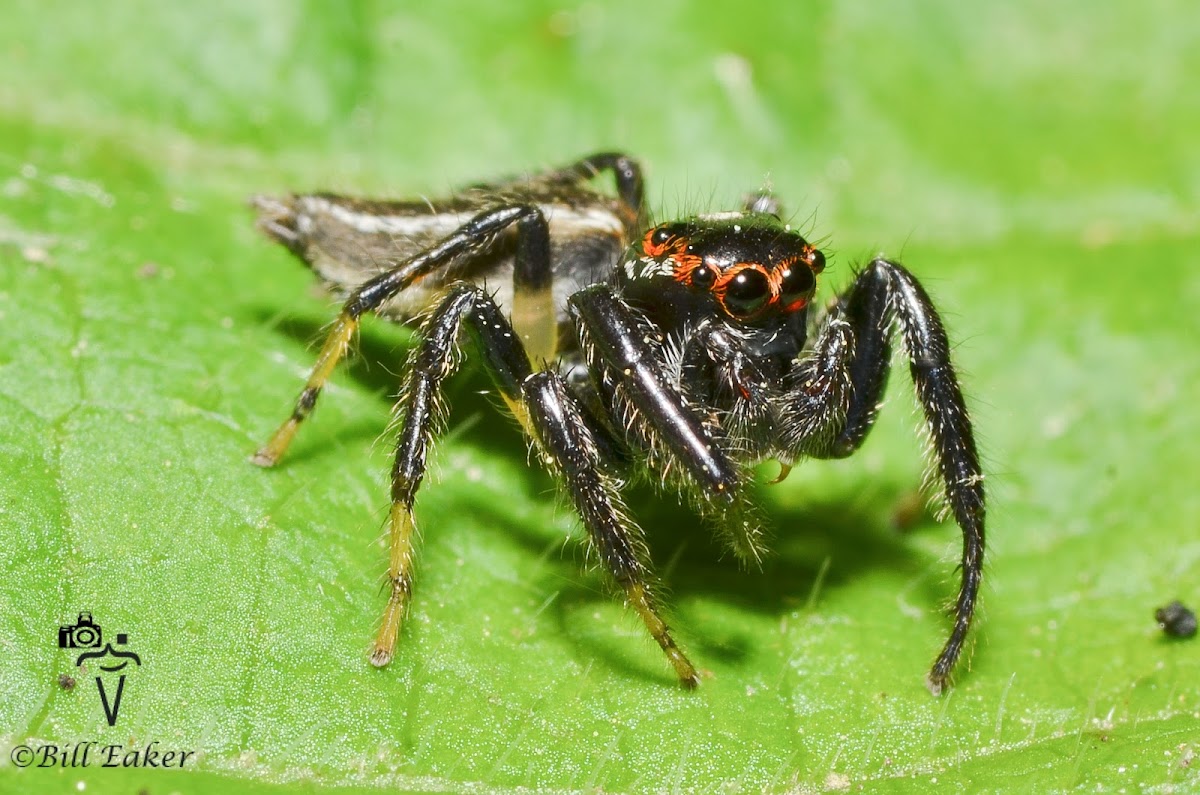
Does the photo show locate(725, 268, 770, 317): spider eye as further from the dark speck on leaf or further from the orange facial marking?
the dark speck on leaf

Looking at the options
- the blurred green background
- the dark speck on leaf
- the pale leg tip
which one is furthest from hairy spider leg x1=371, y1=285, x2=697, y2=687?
the dark speck on leaf

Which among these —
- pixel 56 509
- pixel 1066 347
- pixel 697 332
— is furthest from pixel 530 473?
pixel 1066 347

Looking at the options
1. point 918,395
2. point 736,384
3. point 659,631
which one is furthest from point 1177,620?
point 659,631

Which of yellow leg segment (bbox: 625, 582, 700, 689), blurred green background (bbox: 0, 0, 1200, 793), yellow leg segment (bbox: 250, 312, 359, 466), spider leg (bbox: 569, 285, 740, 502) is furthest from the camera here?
yellow leg segment (bbox: 250, 312, 359, 466)

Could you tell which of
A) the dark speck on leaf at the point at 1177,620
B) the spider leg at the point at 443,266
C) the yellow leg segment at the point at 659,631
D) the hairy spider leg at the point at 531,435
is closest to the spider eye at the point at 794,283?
the hairy spider leg at the point at 531,435

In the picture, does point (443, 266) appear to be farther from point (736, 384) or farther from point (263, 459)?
point (736, 384)

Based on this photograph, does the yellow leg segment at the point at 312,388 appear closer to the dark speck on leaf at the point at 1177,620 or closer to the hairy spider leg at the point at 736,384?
the hairy spider leg at the point at 736,384
